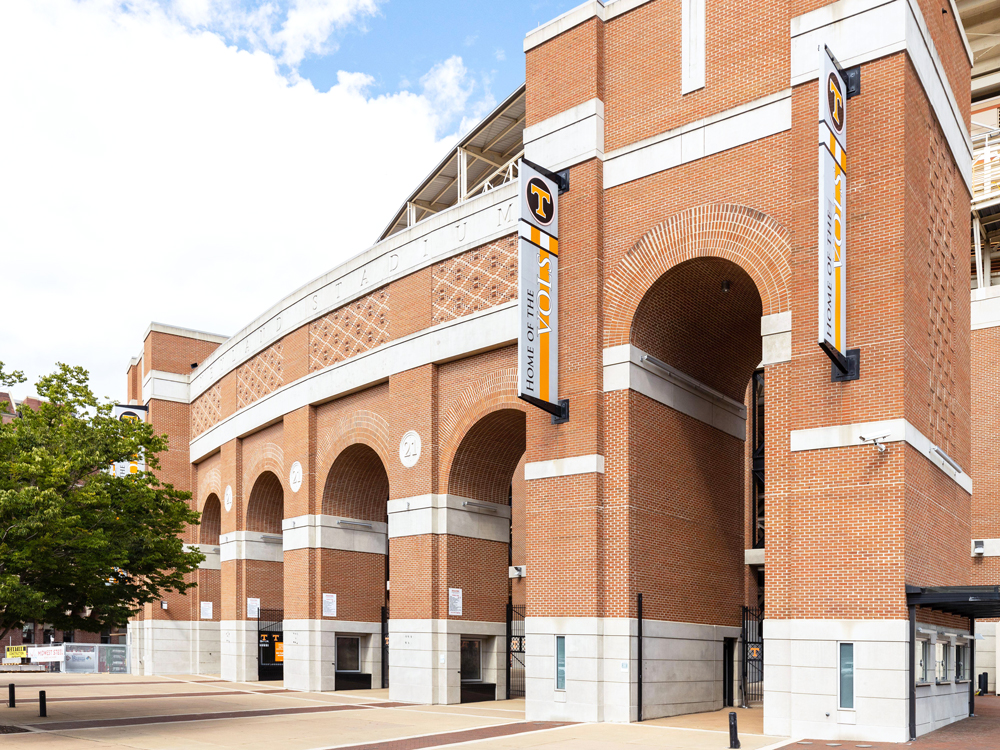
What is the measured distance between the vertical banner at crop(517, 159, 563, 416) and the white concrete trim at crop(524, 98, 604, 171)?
2.85ft

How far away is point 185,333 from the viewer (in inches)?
1895

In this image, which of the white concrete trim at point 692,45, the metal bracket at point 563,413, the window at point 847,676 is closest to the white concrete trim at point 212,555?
the metal bracket at point 563,413

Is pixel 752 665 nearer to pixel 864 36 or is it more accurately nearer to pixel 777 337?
pixel 777 337

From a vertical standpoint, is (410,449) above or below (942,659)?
above

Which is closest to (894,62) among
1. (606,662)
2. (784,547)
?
(784,547)

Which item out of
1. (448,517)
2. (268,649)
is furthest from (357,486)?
(268,649)

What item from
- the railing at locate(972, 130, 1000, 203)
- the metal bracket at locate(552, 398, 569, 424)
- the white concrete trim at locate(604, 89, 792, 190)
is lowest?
the metal bracket at locate(552, 398, 569, 424)

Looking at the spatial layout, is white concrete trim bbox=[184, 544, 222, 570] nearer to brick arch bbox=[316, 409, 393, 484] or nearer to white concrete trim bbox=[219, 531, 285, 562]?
white concrete trim bbox=[219, 531, 285, 562]

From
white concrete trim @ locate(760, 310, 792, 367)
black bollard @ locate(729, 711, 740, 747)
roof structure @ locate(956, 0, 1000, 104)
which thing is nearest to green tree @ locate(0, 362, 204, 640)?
black bollard @ locate(729, 711, 740, 747)

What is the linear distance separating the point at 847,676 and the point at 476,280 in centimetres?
1379

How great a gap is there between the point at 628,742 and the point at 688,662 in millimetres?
5280

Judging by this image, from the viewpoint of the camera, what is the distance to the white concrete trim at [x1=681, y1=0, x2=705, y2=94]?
68.7ft

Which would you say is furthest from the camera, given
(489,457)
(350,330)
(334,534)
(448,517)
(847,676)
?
(334,534)

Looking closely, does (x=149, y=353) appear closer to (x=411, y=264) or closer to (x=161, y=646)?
(x=161, y=646)
